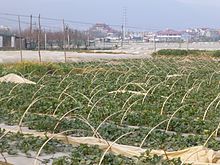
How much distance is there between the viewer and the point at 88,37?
180ft

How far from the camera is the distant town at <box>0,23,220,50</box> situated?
42.3 metres

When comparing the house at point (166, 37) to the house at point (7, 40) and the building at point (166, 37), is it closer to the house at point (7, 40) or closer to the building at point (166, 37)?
the building at point (166, 37)

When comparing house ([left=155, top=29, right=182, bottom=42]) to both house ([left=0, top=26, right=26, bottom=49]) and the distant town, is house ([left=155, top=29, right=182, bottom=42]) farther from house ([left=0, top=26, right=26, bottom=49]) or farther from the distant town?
house ([left=0, top=26, right=26, bottom=49])

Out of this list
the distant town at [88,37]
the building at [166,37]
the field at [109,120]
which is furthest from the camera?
the building at [166,37]

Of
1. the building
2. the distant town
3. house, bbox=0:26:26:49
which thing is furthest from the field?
the building

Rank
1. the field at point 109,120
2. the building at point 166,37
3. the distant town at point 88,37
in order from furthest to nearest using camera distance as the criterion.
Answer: the building at point 166,37
the distant town at point 88,37
the field at point 109,120

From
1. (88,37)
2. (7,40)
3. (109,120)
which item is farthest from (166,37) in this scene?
(109,120)

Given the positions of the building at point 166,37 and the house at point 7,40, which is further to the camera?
the building at point 166,37

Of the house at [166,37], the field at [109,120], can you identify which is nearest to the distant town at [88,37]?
the house at [166,37]

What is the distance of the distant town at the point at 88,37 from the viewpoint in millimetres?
42344

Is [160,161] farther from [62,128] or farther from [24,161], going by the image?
[62,128]

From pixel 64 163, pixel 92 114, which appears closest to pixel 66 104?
pixel 92 114

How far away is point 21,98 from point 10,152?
160 inches

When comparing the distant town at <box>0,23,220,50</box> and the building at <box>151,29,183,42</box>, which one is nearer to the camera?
the distant town at <box>0,23,220,50</box>
